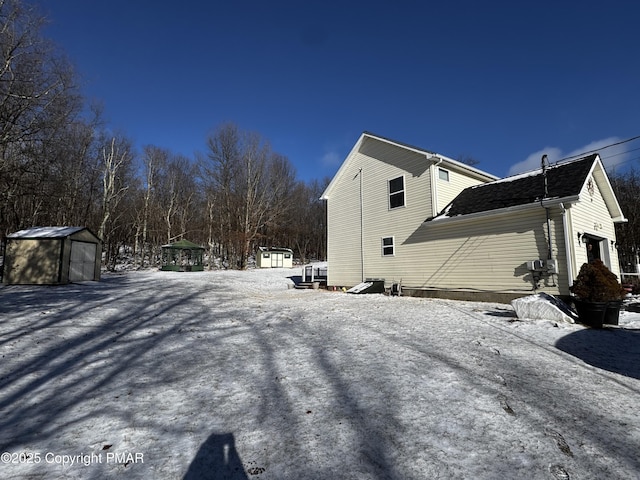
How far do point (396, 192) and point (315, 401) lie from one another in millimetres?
11792

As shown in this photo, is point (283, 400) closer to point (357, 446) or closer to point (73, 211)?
point (357, 446)

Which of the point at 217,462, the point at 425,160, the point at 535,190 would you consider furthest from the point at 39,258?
the point at 535,190

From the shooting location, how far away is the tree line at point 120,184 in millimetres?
13375

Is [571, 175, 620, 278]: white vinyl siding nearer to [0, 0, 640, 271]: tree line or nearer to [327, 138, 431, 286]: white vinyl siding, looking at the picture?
[327, 138, 431, 286]: white vinyl siding

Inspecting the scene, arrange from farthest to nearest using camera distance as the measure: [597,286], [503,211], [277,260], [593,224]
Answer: [277,260], [593,224], [503,211], [597,286]

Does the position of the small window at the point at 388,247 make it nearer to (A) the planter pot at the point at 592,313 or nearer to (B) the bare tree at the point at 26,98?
(A) the planter pot at the point at 592,313

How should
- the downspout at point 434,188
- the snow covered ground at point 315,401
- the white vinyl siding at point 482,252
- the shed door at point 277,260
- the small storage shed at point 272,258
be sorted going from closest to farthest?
1. the snow covered ground at point 315,401
2. the white vinyl siding at point 482,252
3. the downspout at point 434,188
4. the small storage shed at point 272,258
5. the shed door at point 277,260

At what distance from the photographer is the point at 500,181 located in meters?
12.5

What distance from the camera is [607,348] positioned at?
17.7ft

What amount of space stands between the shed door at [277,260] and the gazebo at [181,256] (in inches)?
379

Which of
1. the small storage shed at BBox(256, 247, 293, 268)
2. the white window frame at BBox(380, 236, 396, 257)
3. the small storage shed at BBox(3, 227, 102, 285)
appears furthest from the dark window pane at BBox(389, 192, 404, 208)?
the small storage shed at BBox(256, 247, 293, 268)

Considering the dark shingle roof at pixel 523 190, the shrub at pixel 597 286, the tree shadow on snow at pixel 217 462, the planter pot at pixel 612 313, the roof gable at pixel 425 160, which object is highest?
the roof gable at pixel 425 160

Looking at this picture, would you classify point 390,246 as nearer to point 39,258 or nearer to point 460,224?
point 460,224

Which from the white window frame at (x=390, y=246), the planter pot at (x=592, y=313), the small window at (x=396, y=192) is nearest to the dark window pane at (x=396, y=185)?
the small window at (x=396, y=192)
